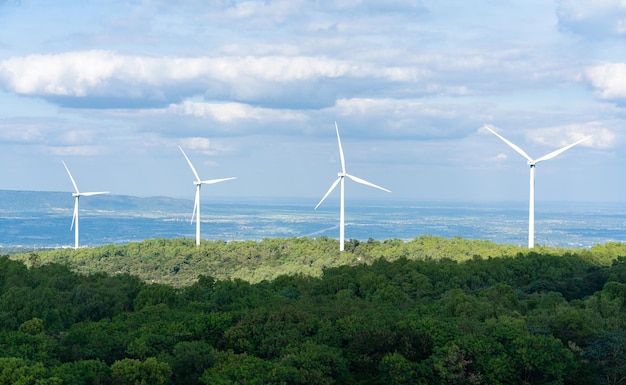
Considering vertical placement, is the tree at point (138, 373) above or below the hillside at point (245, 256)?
above

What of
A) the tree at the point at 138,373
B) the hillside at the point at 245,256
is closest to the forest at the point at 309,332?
the tree at the point at 138,373

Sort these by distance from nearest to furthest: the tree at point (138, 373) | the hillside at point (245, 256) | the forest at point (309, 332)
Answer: the tree at point (138, 373), the forest at point (309, 332), the hillside at point (245, 256)

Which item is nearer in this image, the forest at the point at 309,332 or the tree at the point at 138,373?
the tree at the point at 138,373

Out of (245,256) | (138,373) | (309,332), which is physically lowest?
(245,256)

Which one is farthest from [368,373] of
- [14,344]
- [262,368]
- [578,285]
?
[578,285]

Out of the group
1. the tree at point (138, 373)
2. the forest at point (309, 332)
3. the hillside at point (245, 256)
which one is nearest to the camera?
the tree at point (138, 373)

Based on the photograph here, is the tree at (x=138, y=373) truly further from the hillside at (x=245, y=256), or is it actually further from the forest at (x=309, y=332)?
the hillside at (x=245, y=256)

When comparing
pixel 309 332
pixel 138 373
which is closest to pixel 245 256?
pixel 309 332

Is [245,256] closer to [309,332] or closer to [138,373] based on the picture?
[309,332]
